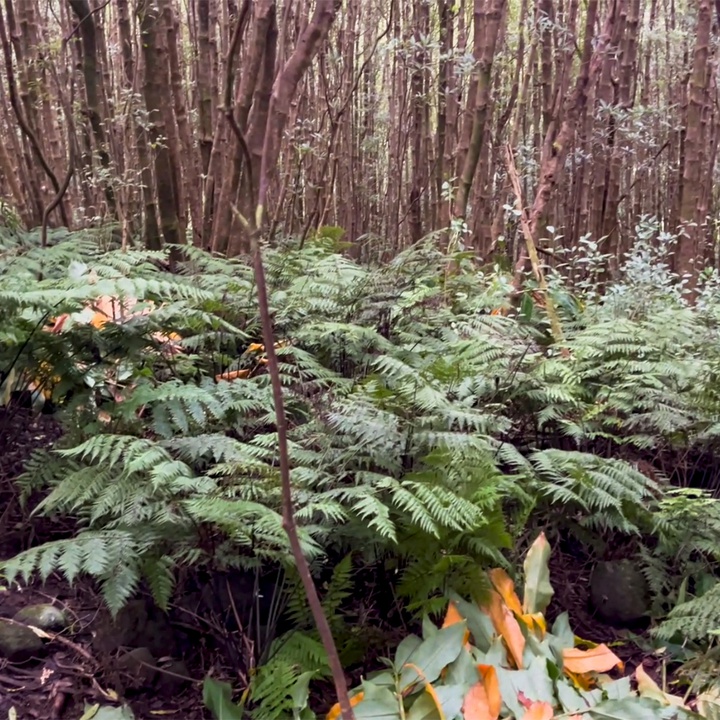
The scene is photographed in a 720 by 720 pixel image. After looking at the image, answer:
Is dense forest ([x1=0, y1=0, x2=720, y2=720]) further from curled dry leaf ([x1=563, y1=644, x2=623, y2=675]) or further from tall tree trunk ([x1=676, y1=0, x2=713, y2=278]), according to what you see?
tall tree trunk ([x1=676, y1=0, x2=713, y2=278])

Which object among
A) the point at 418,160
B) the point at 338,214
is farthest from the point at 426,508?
the point at 338,214

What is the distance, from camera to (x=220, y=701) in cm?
130

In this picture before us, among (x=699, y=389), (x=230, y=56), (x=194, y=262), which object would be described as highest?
(x=230, y=56)

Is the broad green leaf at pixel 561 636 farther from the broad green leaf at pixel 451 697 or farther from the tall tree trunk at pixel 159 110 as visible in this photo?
the tall tree trunk at pixel 159 110

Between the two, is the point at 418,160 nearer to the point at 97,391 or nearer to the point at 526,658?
the point at 97,391

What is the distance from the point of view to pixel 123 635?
146 centimetres

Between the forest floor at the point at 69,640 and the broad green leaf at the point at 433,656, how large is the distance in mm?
391

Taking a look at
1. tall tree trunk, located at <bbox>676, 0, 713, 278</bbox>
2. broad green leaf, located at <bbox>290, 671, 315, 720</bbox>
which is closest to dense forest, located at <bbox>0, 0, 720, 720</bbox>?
broad green leaf, located at <bbox>290, 671, 315, 720</bbox>

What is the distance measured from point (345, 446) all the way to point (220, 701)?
0.56 m

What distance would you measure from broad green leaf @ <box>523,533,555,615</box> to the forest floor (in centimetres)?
22

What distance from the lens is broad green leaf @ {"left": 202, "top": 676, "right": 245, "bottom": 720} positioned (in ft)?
4.22

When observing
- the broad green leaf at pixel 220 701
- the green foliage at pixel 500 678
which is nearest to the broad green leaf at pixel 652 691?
the green foliage at pixel 500 678

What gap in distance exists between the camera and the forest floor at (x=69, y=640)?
→ 53.0 inches

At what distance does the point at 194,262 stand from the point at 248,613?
53.5 inches
